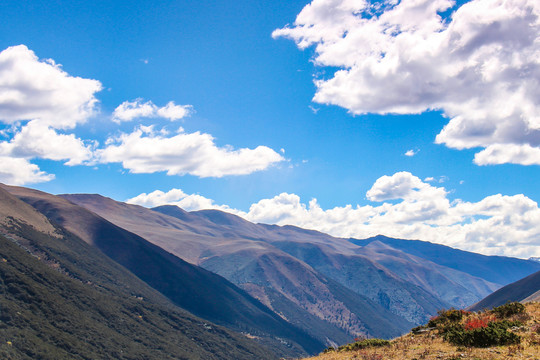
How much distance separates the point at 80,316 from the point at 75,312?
5.25 feet

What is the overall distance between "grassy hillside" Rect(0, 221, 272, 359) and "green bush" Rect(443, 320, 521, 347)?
71.6 metres

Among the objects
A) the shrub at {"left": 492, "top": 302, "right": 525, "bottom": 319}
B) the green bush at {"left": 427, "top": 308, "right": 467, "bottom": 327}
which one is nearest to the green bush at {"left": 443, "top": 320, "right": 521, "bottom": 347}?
the shrub at {"left": 492, "top": 302, "right": 525, "bottom": 319}

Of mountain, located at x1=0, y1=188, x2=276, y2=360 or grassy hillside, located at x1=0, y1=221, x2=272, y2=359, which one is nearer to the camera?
grassy hillside, located at x1=0, y1=221, x2=272, y2=359

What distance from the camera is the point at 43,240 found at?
16425 cm

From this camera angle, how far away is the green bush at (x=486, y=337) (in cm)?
1709

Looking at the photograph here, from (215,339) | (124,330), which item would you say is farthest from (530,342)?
(215,339)

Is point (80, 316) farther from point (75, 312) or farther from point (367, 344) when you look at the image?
point (367, 344)

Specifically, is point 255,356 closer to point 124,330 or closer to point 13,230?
point 124,330

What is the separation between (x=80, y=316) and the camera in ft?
340

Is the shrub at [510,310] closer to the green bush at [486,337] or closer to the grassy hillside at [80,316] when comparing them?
the green bush at [486,337]

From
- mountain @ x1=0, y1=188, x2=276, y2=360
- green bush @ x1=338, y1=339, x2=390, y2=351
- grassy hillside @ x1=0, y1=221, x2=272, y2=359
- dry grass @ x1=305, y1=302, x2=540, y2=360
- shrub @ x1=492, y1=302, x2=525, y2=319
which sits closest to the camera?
dry grass @ x1=305, y1=302, x2=540, y2=360

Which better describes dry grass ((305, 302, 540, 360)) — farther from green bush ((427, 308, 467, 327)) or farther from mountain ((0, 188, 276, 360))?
mountain ((0, 188, 276, 360))

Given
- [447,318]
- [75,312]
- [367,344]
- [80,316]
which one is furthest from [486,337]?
[75,312]

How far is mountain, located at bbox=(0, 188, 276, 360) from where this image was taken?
274 feet
